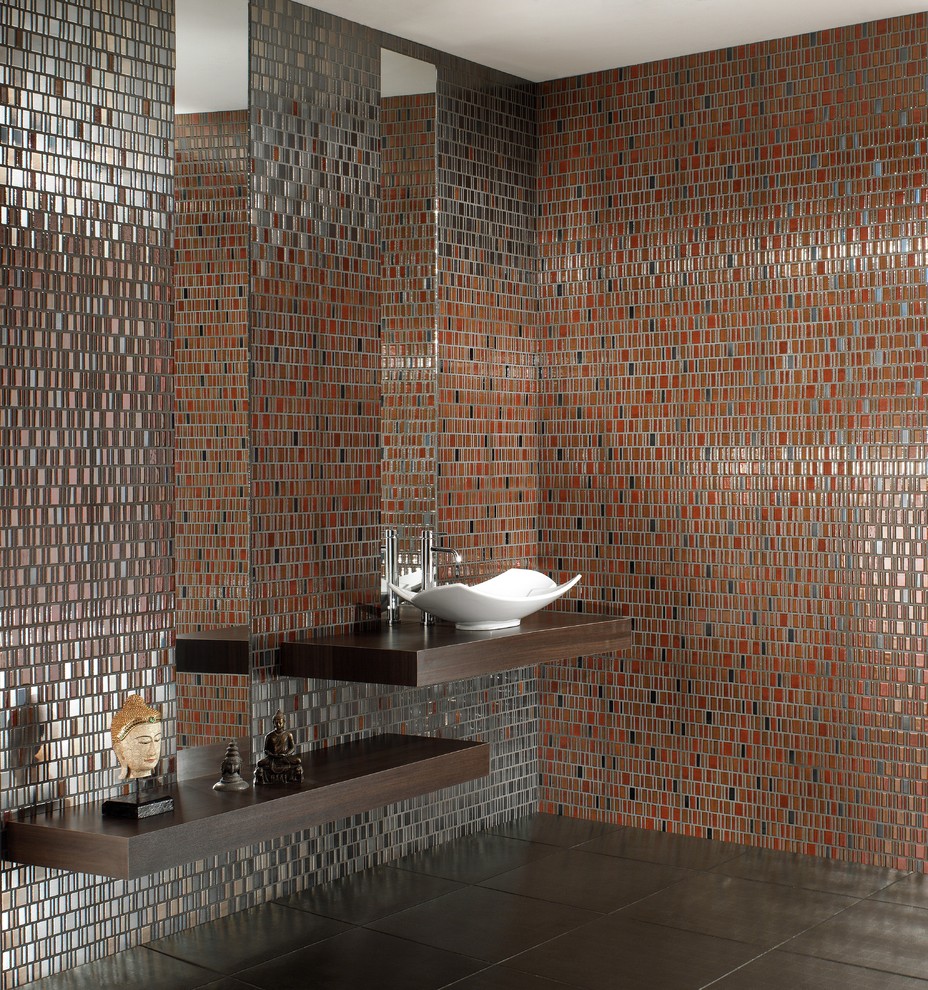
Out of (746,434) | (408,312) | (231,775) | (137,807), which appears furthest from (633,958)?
(408,312)

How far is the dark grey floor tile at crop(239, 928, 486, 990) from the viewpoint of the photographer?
135 inches

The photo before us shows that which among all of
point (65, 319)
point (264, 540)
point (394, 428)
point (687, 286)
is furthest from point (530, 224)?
point (65, 319)

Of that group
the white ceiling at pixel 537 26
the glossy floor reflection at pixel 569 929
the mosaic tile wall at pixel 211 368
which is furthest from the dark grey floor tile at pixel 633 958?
the white ceiling at pixel 537 26

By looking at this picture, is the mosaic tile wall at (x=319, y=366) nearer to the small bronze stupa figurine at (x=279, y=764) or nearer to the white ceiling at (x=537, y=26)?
the white ceiling at (x=537, y=26)

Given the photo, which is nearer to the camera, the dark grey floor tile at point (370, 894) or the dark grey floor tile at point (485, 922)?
the dark grey floor tile at point (485, 922)

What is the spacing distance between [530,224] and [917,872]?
9.41ft

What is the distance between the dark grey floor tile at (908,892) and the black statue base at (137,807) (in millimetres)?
2347

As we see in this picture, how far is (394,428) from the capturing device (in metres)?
4.52

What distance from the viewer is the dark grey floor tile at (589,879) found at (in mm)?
4148

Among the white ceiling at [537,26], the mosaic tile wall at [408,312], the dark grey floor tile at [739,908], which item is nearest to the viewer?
the white ceiling at [537,26]

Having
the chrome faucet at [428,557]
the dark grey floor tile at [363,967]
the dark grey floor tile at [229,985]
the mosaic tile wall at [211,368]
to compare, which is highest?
the mosaic tile wall at [211,368]

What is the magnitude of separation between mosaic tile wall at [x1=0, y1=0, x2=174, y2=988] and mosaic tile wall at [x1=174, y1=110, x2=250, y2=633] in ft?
0.21

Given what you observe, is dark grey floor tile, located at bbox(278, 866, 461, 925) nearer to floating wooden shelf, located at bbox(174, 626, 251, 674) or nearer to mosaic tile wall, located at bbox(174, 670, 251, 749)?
mosaic tile wall, located at bbox(174, 670, 251, 749)

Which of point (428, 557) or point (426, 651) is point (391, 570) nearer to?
point (428, 557)
